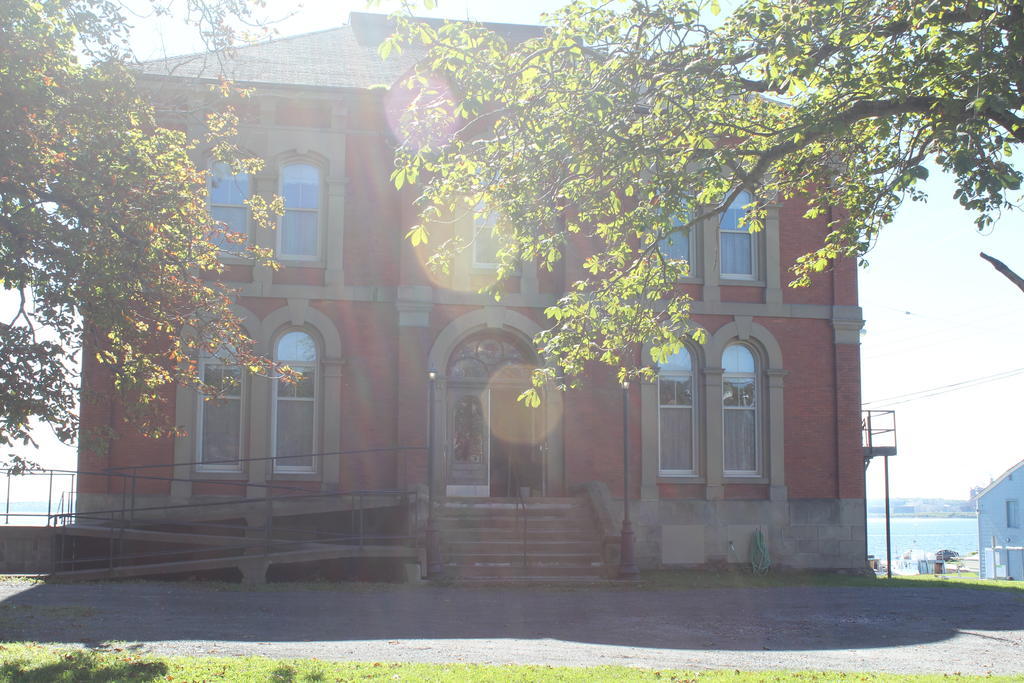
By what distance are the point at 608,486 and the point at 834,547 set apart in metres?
4.64

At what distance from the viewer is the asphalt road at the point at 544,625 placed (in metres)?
10.3

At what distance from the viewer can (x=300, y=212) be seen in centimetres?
1984

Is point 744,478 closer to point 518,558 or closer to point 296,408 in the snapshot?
point 518,558

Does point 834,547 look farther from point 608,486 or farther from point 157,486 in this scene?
point 157,486

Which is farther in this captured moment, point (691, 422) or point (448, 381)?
point (691, 422)

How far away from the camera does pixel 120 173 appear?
438 inches

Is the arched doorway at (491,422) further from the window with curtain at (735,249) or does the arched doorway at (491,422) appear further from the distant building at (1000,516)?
the distant building at (1000,516)

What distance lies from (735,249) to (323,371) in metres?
8.45

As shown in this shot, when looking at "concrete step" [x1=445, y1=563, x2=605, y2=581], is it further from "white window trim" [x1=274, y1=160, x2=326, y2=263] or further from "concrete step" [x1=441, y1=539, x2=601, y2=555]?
"white window trim" [x1=274, y1=160, x2=326, y2=263]

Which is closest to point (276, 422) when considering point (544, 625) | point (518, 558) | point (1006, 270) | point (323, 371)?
point (323, 371)

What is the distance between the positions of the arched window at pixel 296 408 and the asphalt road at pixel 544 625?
4222 millimetres

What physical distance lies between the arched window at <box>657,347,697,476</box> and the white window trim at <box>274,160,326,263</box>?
6.83 m

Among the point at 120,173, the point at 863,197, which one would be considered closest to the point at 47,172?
the point at 120,173

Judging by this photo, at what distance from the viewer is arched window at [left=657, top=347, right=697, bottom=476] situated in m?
20.5
